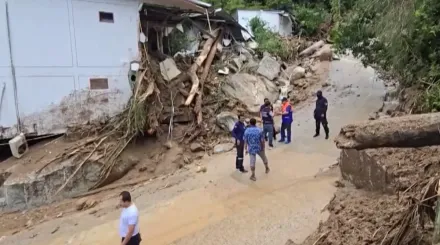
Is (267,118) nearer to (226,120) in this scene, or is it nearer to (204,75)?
(226,120)

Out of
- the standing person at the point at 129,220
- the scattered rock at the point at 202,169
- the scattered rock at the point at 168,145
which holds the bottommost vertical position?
the scattered rock at the point at 202,169

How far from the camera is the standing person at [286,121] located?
13281mm

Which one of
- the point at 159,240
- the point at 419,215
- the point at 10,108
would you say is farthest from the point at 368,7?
the point at 10,108

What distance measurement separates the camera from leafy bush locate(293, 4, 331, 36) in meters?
26.5

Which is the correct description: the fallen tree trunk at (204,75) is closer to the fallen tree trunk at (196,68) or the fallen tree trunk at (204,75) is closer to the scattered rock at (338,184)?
the fallen tree trunk at (196,68)

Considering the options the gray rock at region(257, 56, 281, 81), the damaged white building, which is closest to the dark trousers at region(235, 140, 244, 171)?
the damaged white building

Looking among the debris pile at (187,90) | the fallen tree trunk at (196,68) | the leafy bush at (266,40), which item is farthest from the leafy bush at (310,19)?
the fallen tree trunk at (196,68)

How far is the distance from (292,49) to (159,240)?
16.6 metres

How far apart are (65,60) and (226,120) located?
5929mm

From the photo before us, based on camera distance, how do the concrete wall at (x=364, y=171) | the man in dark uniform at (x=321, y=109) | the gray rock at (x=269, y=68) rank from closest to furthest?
the concrete wall at (x=364, y=171) → the man in dark uniform at (x=321, y=109) → the gray rock at (x=269, y=68)

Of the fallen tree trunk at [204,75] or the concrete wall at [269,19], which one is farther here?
the concrete wall at [269,19]

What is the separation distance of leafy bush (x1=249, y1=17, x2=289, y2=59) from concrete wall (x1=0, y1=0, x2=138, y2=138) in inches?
351

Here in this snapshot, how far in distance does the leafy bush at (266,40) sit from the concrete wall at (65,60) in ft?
29.2

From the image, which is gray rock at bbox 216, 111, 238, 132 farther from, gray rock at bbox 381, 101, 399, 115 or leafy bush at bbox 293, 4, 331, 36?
leafy bush at bbox 293, 4, 331, 36
